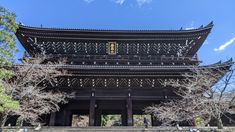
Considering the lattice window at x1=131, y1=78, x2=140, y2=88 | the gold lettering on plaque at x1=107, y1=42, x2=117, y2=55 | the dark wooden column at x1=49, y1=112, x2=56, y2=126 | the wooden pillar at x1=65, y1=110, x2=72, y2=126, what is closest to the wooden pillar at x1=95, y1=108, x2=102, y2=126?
the wooden pillar at x1=65, y1=110, x2=72, y2=126

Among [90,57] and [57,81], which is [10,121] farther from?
[90,57]

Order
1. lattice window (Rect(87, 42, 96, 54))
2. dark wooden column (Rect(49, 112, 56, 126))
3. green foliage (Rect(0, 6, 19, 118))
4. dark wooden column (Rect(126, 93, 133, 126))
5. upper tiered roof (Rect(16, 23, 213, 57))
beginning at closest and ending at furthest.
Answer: green foliage (Rect(0, 6, 19, 118)) → dark wooden column (Rect(49, 112, 56, 126)) → dark wooden column (Rect(126, 93, 133, 126)) → upper tiered roof (Rect(16, 23, 213, 57)) → lattice window (Rect(87, 42, 96, 54))

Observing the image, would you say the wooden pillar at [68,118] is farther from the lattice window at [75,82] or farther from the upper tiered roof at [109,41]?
the upper tiered roof at [109,41]

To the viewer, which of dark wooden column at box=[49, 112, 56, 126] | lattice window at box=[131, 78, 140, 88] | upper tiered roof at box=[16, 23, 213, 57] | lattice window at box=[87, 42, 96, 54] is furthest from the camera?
lattice window at box=[87, 42, 96, 54]

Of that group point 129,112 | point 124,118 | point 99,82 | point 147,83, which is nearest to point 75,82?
point 99,82

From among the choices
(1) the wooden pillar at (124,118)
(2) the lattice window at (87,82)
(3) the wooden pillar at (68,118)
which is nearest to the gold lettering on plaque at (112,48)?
(2) the lattice window at (87,82)

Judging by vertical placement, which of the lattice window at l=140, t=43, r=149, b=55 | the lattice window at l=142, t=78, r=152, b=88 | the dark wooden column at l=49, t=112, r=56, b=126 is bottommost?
the dark wooden column at l=49, t=112, r=56, b=126

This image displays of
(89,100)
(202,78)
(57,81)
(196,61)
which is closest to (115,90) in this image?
(89,100)

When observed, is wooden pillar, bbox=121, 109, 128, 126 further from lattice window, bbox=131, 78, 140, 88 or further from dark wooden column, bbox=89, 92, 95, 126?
dark wooden column, bbox=89, 92, 95, 126

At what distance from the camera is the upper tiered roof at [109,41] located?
2092 centimetres

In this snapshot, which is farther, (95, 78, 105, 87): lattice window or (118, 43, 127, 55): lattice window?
(118, 43, 127, 55): lattice window

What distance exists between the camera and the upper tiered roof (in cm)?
2092

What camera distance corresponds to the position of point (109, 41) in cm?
2186

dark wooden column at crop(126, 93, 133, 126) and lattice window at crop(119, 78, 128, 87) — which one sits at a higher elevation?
lattice window at crop(119, 78, 128, 87)
